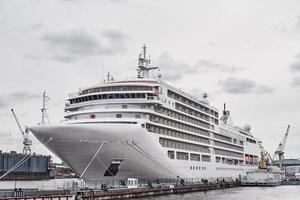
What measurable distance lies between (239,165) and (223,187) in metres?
23.2

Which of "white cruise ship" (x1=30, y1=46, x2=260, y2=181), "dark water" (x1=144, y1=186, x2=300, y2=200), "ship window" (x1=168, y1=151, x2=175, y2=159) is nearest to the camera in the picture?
"white cruise ship" (x1=30, y1=46, x2=260, y2=181)

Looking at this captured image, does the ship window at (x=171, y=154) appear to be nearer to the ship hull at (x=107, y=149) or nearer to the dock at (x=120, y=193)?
the ship hull at (x=107, y=149)

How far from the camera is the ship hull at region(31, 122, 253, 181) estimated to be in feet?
176

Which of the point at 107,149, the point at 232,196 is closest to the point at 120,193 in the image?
the point at 107,149

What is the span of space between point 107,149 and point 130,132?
3548 millimetres

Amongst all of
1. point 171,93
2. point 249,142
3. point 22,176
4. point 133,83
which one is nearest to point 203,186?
point 171,93

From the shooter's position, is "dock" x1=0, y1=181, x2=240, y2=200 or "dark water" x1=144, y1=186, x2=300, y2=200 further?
"dark water" x1=144, y1=186, x2=300, y2=200

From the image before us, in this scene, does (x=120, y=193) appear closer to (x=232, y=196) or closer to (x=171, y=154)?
(x=171, y=154)

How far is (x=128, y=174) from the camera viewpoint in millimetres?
60875

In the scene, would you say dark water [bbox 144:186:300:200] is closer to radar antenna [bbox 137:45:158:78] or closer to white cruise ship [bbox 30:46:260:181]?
white cruise ship [bbox 30:46:260:181]

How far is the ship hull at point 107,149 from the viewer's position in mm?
53562

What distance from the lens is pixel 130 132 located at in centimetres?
5538

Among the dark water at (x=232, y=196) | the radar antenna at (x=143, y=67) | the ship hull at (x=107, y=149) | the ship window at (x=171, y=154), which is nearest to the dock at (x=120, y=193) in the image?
the dark water at (x=232, y=196)

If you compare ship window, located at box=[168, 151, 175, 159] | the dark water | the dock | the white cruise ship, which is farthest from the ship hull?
the dark water
